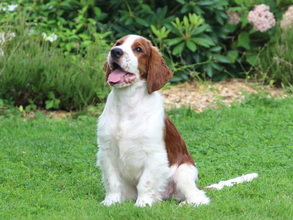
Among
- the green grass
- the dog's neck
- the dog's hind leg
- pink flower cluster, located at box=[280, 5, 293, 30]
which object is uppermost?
the dog's neck

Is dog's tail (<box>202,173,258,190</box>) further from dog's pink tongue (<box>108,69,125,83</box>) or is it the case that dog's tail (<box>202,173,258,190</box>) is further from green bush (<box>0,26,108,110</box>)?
green bush (<box>0,26,108,110</box>)

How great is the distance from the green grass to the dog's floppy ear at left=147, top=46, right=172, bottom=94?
1025mm

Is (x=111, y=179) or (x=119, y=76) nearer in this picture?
(x=119, y=76)

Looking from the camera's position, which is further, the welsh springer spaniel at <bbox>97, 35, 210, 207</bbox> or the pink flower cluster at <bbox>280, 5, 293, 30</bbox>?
the pink flower cluster at <bbox>280, 5, 293, 30</bbox>

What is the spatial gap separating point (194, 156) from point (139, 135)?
7.05 ft

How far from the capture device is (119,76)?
5020 mm

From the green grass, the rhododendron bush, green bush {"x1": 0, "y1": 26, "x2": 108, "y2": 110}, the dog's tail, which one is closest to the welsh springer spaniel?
the green grass

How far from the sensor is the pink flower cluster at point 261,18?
10664mm

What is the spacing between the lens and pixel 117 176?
5.20 meters

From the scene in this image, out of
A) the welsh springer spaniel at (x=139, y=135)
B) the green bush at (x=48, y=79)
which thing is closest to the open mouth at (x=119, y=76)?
the welsh springer spaniel at (x=139, y=135)

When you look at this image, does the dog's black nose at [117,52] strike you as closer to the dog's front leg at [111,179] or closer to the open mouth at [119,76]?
the open mouth at [119,76]

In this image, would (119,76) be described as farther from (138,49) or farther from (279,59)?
(279,59)

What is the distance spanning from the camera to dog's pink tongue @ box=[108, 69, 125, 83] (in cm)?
500

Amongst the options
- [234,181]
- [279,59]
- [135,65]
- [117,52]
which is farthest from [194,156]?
[279,59]
